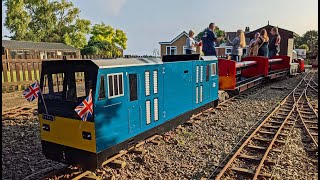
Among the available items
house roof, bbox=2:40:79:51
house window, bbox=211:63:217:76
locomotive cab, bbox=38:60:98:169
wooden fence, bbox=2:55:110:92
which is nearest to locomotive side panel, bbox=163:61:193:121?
house window, bbox=211:63:217:76

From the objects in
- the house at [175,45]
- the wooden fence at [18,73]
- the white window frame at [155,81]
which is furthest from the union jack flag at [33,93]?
the house at [175,45]

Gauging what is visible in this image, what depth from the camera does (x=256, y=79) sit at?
1561cm

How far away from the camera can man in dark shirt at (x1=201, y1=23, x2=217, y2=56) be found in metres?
11.7

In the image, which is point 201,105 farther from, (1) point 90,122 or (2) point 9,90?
(2) point 9,90

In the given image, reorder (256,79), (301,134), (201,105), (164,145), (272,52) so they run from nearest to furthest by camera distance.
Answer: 1. (164,145)
2. (301,134)
3. (201,105)
4. (256,79)
5. (272,52)

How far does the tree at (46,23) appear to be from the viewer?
127 feet

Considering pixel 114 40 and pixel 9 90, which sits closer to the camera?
pixel 9 90

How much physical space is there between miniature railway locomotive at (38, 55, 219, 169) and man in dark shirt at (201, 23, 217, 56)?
18.0 ft

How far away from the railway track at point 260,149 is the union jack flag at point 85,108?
272 centimetres

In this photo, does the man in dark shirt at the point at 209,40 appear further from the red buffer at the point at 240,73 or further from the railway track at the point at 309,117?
the railway track at the point at 309,117

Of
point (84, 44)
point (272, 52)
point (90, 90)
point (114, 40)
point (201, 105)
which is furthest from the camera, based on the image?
point (114, 40)

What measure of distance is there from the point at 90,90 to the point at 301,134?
6465 mm

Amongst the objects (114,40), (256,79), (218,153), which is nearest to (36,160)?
(218,153)

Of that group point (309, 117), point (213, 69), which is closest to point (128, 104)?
point (213, 69)
